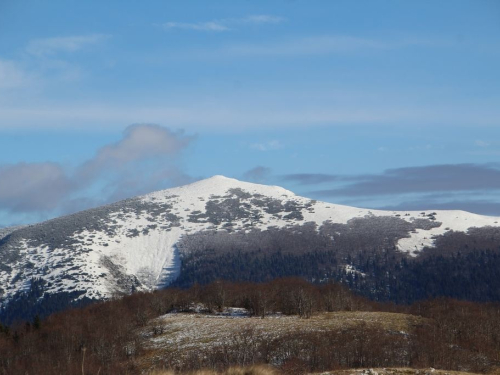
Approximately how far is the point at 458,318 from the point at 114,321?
71.6 meters

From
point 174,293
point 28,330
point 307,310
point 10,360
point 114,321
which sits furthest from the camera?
point 174,293

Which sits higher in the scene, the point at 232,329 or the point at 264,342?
the point at 232,329

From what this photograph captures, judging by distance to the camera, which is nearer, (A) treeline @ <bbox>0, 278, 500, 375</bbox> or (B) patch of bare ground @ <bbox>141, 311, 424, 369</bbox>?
(A) treeline @ <bbox>0, 278, 500, 375</bbox>

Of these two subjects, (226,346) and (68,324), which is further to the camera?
(68,324)

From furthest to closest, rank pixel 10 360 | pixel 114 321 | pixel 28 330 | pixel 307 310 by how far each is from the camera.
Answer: pixel 28 330, pixel 114 321, pixel 307 310, pixel 10 360

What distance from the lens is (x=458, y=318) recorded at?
125562 mm

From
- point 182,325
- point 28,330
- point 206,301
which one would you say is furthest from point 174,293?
point 182,325

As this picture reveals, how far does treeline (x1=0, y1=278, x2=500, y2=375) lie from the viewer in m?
93.8

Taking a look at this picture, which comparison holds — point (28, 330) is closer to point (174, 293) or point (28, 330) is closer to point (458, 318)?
point (174, 293)

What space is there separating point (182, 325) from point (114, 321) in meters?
23.2

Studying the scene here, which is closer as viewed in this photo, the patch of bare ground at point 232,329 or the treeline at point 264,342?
the treeline at point 264,342

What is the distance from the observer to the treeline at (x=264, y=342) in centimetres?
9384

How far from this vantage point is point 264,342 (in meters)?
106

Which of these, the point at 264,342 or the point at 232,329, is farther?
the point at 232,329
